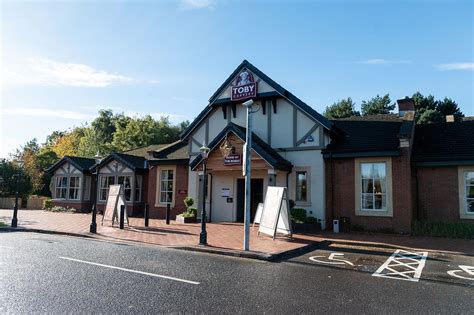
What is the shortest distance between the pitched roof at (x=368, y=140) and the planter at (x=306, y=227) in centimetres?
332

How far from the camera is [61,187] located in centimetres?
2747

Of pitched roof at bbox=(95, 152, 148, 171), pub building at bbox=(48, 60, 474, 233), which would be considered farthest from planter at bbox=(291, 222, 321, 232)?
pitched roof at bbox=(95, 152, 148, 171)

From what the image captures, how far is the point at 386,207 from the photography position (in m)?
15.6

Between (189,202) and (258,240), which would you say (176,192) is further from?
(258,240)

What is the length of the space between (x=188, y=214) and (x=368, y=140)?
964cm

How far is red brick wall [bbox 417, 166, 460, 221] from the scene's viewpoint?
51.1 feet

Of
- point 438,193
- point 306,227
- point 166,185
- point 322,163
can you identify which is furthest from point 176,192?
point 438,193

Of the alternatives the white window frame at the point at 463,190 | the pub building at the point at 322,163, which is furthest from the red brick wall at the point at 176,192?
the white window frame at the point at 463,190

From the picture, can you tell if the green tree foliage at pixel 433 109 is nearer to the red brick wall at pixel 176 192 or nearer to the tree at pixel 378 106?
the tree at pixel 378 106

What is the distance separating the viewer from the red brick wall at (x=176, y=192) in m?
20.8

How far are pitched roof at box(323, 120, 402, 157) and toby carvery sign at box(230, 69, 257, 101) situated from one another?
16.1ft

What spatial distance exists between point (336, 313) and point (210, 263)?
13.7 ft

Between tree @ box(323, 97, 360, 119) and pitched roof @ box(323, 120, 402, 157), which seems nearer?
pitched roof @ box(323, 120, 402, 157)

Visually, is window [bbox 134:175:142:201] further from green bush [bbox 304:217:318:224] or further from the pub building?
green bush [bbox 304:217:318:224]
